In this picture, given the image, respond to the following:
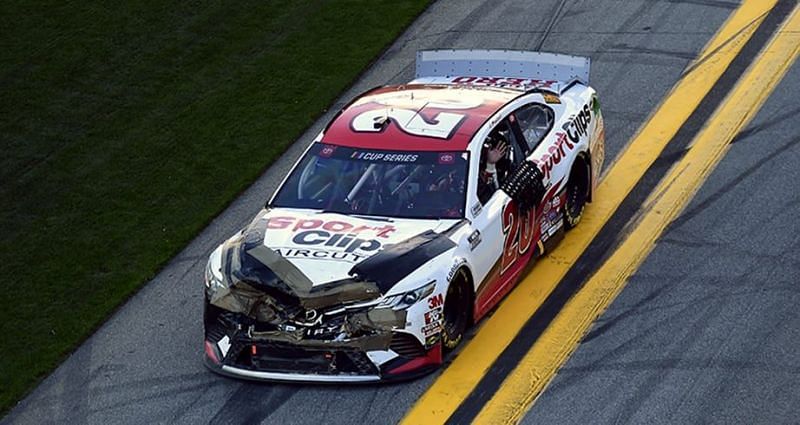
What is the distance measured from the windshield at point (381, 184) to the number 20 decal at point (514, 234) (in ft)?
1.70

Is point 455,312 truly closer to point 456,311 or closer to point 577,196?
point 456,311

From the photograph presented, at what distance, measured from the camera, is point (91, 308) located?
12102 millimetres

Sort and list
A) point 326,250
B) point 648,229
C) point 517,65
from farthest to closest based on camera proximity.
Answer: point 517,65 < point 648,229 < point 326,250

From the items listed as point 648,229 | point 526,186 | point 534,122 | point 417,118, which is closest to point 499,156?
point 526,186

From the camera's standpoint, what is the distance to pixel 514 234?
11648 millimetres

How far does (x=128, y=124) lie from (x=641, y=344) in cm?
716

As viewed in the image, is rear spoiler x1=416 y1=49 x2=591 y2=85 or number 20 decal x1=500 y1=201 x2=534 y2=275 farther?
rear spoiler x1=416 y1=49 x2=591 y2=85

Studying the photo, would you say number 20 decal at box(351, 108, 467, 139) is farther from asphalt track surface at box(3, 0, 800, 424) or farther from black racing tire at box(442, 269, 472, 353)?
asphalt track surface at box(3, 0, 800, 424)

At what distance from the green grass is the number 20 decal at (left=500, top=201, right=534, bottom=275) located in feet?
10.7

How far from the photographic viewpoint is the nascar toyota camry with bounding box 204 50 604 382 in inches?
400

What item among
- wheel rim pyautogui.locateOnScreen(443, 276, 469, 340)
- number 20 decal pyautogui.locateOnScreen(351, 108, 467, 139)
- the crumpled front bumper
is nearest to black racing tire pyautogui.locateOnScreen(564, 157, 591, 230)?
number 20 decal pyautogui.locateOnScreen(351, 108, 467, 139)

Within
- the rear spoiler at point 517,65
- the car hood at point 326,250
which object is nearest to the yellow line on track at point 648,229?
the car hood at point 326,250

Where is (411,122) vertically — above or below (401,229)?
above

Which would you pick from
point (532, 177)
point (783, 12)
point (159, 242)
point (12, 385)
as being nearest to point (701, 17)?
point (783, 12)
